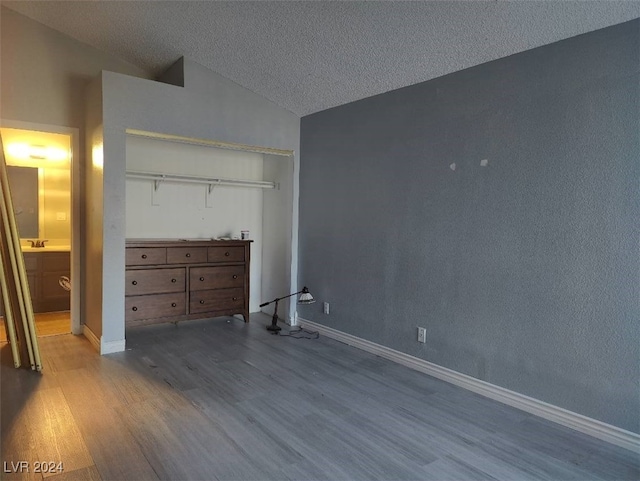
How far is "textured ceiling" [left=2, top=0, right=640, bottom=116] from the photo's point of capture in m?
2.53

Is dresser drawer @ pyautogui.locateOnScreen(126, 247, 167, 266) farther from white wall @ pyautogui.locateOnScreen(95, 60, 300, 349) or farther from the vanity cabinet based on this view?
the vanity cabinet

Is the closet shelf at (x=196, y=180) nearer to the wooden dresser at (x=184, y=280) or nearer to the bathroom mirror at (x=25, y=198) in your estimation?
the wooden dresser at (x=184, y=280)

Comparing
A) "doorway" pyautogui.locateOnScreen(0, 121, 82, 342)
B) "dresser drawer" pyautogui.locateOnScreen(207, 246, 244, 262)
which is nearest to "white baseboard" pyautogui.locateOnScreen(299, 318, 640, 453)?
"dresser drawer" pyautogui.locateOnScreen(207, 246, 244, 262)

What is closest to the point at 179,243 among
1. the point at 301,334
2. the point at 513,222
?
the point at 301,334

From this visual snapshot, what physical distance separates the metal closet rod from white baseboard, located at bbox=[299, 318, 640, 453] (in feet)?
7.21

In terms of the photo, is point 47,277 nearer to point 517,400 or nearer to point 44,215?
point 44,215

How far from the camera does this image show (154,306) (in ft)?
14.1

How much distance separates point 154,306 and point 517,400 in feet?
11.0

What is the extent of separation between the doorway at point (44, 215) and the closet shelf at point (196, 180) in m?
1.08

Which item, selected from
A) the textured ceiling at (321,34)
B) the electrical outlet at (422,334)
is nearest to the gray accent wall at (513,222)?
the electrical outlet at (422,334)

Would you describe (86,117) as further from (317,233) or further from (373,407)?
(373,407)

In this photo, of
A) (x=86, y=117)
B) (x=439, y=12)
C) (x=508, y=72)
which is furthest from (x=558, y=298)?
(x=86, y=117)

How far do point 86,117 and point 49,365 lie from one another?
7.72 ft

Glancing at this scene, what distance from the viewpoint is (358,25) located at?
3002 mm
